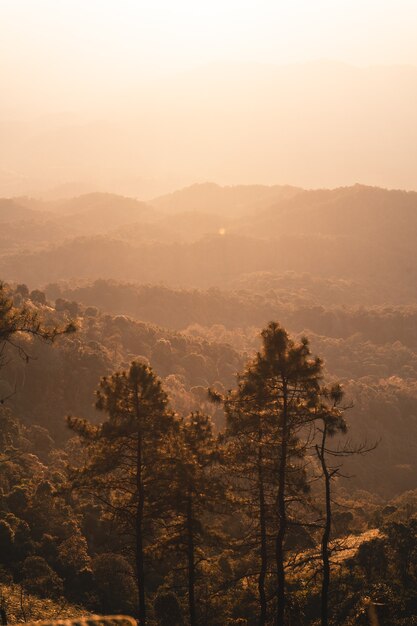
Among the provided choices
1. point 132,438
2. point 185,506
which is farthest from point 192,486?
point 132,438

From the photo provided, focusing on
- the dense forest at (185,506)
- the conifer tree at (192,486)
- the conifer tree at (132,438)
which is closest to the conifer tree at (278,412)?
the dense forest at (185,506)

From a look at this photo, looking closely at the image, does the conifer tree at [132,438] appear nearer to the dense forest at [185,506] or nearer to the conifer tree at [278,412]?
the dense forest at [185,506]

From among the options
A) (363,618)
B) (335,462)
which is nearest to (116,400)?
(363,618)

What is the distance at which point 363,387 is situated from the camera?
436ft

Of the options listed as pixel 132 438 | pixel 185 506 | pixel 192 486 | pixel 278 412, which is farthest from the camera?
pixel 185 506

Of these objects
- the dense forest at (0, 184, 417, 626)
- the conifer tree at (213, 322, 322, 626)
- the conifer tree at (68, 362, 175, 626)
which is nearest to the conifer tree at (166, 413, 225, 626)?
the dense forest at (0, 184, 417, 626)

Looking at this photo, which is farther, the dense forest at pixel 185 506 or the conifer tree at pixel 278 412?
the dense forest at pixel 185 506

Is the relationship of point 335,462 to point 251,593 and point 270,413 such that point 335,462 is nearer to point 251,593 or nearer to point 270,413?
point 251,593

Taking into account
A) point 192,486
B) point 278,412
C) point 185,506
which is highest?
point 278,412

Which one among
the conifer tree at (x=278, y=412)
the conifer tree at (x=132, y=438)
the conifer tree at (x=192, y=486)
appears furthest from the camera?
the conifer tree at (x=192, y=486)

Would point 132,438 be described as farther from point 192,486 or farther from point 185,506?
point 185,506

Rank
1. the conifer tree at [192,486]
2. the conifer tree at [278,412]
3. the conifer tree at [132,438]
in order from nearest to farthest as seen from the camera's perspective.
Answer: the conifer tree at [278,412], the conifer tree at [132,438], the conifer tree at [192,486]

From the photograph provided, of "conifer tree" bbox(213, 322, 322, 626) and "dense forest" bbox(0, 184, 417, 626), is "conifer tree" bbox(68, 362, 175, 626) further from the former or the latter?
"conifer tree" bbox(213, 322, 322, 626)

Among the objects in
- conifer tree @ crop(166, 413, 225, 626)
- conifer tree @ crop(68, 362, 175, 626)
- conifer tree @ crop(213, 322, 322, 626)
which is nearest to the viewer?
conifer tree @ crop(213, 322, 322, 626)
